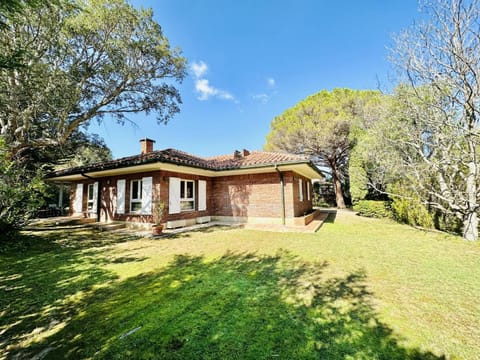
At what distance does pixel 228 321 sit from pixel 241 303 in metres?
0.50

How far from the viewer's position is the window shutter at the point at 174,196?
10.1 metres

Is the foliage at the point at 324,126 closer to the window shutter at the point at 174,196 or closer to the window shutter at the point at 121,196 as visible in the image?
the window shutter at the point at 174,196

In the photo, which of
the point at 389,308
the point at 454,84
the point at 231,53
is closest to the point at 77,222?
the point at 231,53

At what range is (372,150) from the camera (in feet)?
39.9

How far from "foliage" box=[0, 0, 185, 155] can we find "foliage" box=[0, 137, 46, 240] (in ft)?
12.5

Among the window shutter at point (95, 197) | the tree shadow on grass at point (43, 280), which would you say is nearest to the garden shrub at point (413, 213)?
the tree shadow on grass at point (43, 280)

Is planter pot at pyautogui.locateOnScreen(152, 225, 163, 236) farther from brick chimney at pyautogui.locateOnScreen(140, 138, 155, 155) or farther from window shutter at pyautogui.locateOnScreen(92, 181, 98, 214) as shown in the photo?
window shutter at pyautogui.locateOnScreen(92, 181, 98, 214)

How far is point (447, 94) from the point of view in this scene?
7160 mm

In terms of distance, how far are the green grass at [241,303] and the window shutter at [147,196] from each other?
3.85 m

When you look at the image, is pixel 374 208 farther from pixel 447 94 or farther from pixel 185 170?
pixel 185 170

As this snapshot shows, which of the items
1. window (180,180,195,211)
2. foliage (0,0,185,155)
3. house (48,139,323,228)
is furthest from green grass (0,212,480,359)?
foliage (0,0,185,155)

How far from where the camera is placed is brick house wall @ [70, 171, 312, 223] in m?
10.1

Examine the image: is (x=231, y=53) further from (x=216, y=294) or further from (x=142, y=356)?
(x=142, y=356)

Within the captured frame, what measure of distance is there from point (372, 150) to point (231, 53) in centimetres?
1045
